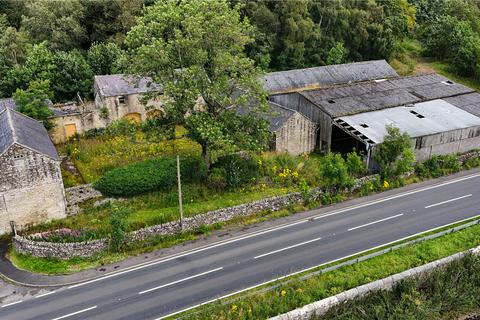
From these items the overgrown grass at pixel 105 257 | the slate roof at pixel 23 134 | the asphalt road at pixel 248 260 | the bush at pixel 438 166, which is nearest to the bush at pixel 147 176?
the slate roof at pixel 23 134

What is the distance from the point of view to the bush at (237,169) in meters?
34.1

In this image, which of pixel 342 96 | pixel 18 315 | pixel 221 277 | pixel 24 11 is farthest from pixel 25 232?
pixel 24 11

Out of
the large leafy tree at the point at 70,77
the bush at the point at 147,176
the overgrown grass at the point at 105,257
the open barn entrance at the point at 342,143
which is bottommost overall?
the overgrown grass at the point at 105,257

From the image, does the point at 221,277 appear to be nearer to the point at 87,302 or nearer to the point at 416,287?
the point at 87,302

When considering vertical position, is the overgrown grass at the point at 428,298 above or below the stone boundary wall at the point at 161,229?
below

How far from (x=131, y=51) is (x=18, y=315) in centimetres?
1769

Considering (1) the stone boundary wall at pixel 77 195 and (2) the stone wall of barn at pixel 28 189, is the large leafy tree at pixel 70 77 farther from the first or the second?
(2) the stone wall of barn at pixel 28 189

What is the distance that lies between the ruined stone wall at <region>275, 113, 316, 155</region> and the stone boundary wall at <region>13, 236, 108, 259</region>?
17.7 m

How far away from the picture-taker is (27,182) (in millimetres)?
29609

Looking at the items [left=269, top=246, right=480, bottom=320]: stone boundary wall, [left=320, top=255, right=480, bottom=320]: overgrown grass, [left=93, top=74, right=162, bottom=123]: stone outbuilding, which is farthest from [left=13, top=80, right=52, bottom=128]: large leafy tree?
[left=320, top=255, right=480, bottom=320]: overgrown grass

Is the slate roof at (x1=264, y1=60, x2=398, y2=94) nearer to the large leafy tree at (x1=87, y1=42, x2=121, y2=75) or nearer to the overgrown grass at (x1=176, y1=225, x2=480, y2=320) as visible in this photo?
the large leafy tree at (x1=87, y1=42, x2=121, y2=75)

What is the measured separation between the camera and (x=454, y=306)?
26.4 m

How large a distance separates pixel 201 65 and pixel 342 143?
57.5ft

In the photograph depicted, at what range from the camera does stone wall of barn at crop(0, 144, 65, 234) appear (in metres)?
29.0
